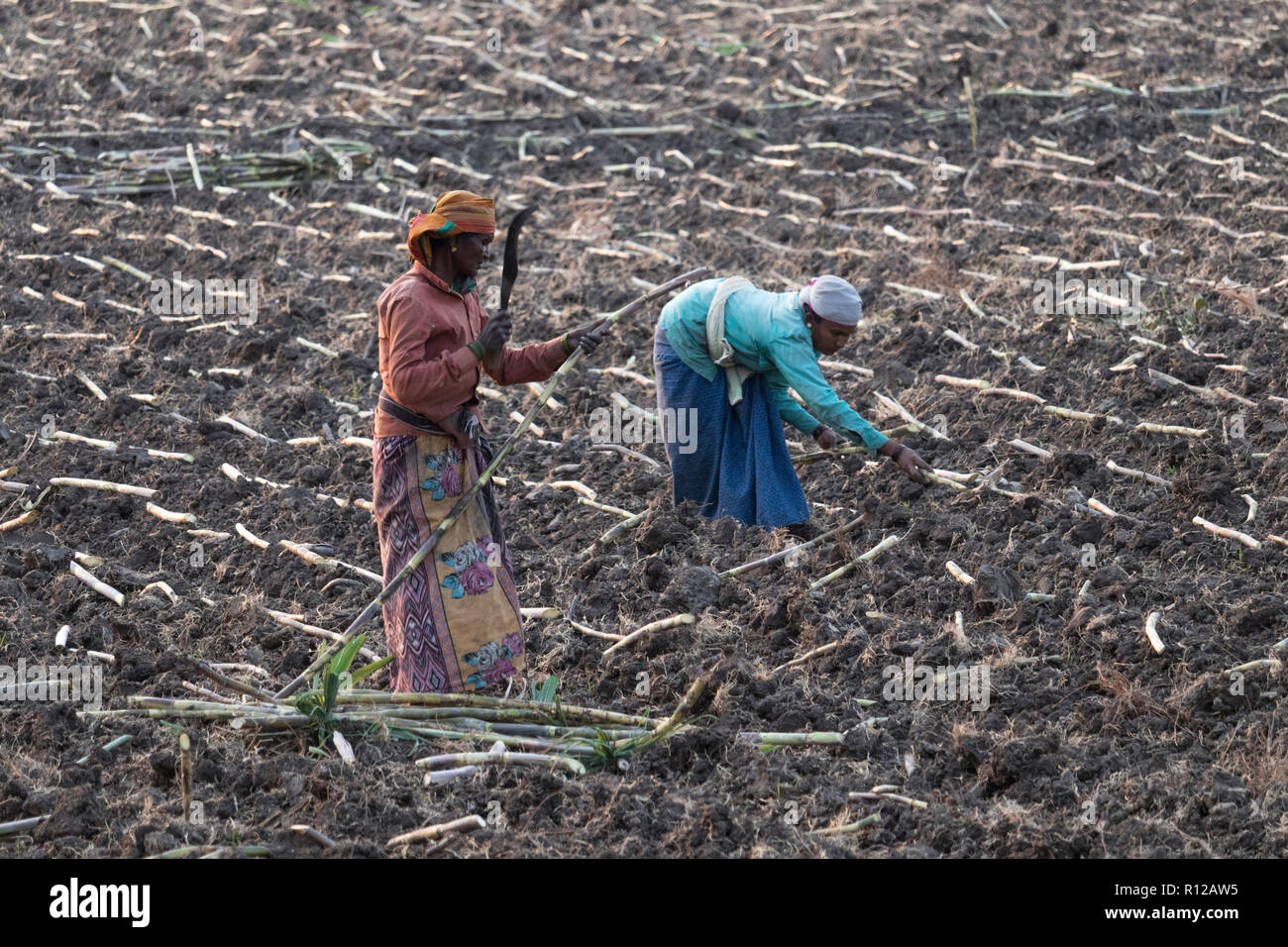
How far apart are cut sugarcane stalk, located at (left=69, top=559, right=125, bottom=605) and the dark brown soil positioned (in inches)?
1.3

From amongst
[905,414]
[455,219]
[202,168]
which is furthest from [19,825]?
[202,168]

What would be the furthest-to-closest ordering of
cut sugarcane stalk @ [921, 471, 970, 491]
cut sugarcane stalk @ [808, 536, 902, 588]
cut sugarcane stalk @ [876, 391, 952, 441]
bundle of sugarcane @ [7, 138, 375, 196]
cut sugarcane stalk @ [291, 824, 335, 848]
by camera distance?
bundle of sugarcane @ [7, 138, 375, 196] → cut sugarcane stalk @ [876, 391, 952, 441] → cut sugarcane stalk @ [921, 471, 970, 491] → cut sugarcane stalk @ [808, 536, 902, 588] → cut sugarcane stalk @ [291, 824, 335, 848]

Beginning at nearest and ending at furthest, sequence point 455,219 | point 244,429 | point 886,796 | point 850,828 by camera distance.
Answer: point 850,828 < point 886,796 < point 455,219 < point 244,429

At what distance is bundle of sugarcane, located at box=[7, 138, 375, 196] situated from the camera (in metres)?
9.88

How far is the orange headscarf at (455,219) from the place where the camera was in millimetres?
4133

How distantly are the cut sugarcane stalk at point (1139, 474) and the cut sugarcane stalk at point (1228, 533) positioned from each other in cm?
36

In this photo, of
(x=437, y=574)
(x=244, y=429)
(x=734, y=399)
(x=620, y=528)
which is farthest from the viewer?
(x=244, y=429)

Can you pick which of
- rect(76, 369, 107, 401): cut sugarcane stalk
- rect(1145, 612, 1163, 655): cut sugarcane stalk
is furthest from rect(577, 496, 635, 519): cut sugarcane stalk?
rect(76, 369, 107, 401): cut sugarcane stalk

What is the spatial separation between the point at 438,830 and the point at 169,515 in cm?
287

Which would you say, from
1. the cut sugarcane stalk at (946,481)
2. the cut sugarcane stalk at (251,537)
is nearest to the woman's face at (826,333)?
the cut sugarcane stalk at (946,481)

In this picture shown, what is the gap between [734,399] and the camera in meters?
5.55

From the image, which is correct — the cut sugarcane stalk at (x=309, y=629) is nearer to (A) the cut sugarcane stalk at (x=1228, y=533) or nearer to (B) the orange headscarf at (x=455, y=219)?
(B) the orange headscarf at (x=455, y=219)

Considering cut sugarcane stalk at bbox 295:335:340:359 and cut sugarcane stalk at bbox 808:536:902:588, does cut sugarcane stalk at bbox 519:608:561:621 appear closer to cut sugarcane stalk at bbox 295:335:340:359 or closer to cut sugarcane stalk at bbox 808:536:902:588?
cut sugarcane stalk at bbox 808:536:902:588

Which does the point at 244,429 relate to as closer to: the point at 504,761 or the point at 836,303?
the point at 836,303
